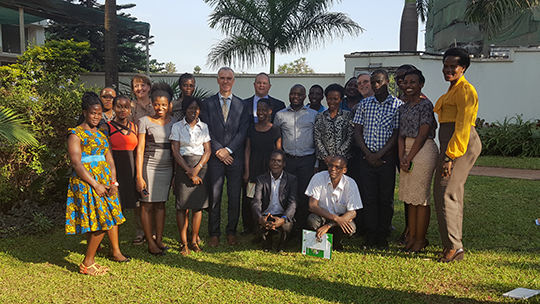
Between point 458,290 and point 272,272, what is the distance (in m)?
1.76

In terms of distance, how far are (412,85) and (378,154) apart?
0.86 metres

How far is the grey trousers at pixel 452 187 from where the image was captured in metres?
4.38

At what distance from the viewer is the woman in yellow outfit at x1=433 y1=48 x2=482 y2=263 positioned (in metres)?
4.27

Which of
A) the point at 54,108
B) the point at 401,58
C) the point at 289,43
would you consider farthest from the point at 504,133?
the point at 54,108

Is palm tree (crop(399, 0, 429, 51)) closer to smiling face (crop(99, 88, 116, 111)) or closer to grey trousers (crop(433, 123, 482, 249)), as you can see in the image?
grey trousers (crop(433, 123, 482, 249))

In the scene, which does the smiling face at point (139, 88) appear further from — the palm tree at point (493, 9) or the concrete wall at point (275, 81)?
the palm tree at point (493, 9)

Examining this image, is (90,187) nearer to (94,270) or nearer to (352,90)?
(94,270)

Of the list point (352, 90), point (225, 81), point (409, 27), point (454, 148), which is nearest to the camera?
point (454, 148)

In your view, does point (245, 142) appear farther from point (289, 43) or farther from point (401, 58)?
point (289, 43)

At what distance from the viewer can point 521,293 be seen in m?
3.75

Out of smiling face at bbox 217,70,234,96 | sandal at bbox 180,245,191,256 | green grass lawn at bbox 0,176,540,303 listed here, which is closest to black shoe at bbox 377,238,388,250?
green grass lawn at bbox 0,176,540,303

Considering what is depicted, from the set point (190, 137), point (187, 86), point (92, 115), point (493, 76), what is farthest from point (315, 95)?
point (493, 76)

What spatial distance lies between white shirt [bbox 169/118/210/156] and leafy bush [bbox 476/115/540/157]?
10194 millimetres

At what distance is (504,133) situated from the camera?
41.5 feet
